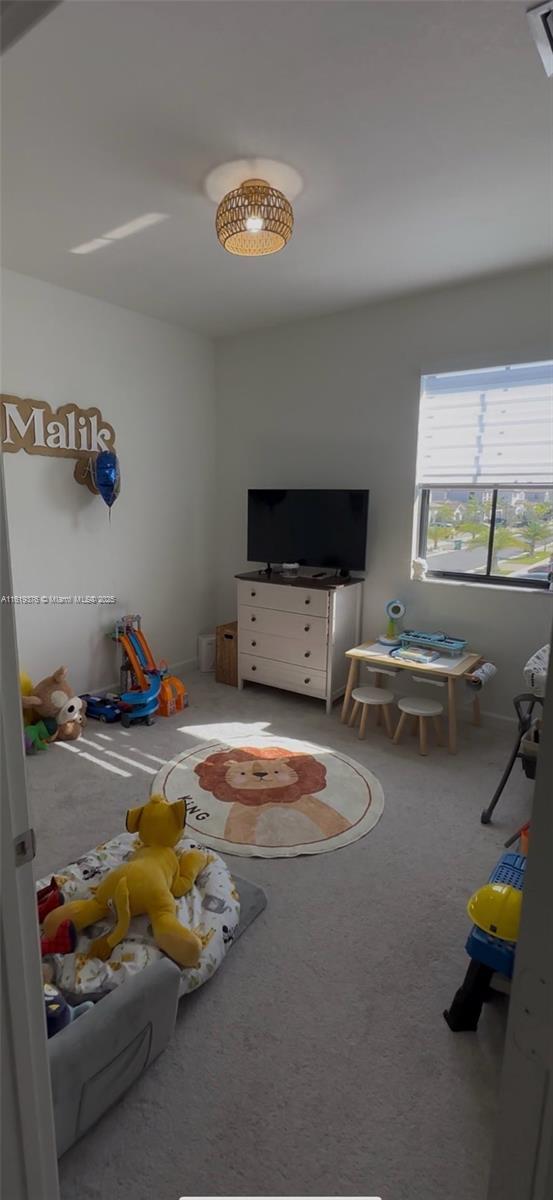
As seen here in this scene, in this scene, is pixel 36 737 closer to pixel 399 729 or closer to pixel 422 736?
pixel 399 729

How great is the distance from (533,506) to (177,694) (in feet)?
8.14

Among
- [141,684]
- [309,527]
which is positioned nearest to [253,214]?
[309,527]

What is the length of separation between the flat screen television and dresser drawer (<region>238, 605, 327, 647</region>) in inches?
16.4

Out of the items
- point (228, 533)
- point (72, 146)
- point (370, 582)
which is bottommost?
point (370, 582)

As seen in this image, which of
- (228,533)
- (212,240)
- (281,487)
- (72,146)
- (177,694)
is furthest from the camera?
(228,533)

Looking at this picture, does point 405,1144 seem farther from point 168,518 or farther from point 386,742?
point 168,518

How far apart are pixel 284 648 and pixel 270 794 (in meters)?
1.32

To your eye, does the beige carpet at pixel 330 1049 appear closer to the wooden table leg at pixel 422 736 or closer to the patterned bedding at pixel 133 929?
the patterned bedding at pixel 133 929

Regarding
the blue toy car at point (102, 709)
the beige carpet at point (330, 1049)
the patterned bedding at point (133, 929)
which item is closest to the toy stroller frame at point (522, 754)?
the beige carpet at point (330, 1049)

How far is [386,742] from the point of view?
3344 millimetres

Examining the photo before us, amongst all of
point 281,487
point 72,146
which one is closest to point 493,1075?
point 72,146

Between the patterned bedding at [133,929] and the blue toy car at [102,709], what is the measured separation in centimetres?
147

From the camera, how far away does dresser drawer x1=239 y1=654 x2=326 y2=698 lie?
12.4ft

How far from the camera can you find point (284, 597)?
3816 millimetres
